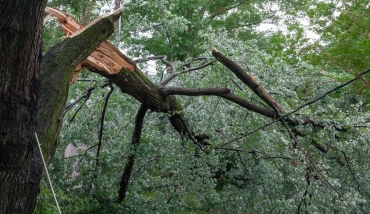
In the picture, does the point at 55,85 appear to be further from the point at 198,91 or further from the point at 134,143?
the point at 134,143

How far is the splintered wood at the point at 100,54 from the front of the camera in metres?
5.41

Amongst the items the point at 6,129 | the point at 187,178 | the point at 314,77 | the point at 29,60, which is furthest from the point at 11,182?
the point at 314,77

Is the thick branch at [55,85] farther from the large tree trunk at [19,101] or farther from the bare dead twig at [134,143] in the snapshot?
the bare dead twig at [134,143]

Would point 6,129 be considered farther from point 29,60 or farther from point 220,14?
point 220,14

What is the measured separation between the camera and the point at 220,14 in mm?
18344

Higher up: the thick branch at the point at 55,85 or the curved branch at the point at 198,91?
the curved branch at the point at 198,91

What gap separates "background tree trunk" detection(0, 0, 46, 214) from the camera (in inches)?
135

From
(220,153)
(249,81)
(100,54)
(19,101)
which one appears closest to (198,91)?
(249,81)

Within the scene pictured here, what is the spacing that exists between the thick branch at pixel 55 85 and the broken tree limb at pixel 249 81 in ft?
4.93

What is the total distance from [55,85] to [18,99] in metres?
0.68

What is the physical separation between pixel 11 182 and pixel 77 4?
40.2ft

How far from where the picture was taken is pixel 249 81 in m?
5.65

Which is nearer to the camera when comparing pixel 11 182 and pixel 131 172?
pixel 11 182

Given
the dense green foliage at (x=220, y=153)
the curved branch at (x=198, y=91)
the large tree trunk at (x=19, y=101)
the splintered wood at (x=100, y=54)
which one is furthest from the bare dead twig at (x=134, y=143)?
the large tree trunk at (x=19, y=101)
